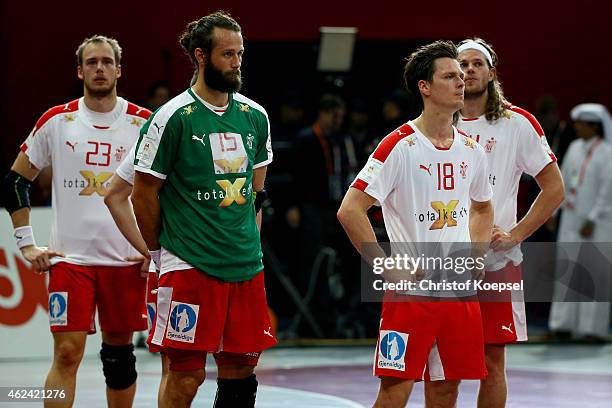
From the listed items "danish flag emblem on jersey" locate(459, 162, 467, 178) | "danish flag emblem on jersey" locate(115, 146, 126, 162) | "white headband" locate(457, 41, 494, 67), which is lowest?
"danish flag emblem on jersey" locate(115, 146, 126, 162)

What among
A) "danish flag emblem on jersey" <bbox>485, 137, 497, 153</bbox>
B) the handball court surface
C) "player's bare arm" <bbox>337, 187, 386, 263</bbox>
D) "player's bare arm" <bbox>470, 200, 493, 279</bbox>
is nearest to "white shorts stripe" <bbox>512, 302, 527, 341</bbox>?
"player's bare arm" <bbox>470, 200, 493, 279</bbox>

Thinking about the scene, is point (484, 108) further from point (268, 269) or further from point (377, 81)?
point (377, 81)

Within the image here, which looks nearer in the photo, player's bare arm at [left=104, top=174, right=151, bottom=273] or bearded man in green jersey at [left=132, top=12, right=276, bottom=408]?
bearded man in green jersey at [left=132, top=12, right=276, bottom=408]

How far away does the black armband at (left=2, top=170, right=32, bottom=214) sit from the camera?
7270 millimetres

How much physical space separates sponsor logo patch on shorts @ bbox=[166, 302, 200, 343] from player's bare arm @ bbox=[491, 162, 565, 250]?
5.97 feet

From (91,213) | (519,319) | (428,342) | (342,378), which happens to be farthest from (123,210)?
(342,378)

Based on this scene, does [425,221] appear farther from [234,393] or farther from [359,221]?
[234,393]

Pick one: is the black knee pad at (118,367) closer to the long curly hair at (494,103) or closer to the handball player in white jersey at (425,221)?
the handball player in white jersey at (425,221)

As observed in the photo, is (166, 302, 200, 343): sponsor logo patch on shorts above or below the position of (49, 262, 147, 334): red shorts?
above

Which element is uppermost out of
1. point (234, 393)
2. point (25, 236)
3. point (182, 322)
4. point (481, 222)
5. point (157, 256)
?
point (481, 222)

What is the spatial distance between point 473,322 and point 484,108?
4.99ft

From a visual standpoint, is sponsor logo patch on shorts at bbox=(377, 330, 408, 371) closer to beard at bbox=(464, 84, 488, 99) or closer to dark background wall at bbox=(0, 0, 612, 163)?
beard at bbox=(464, 84, 488, 99)

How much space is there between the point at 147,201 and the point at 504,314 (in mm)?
2119

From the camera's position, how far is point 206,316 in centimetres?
597
